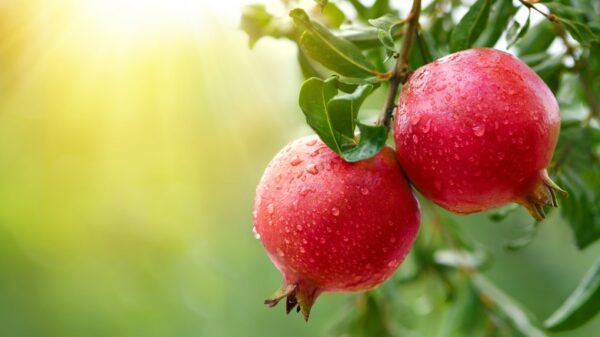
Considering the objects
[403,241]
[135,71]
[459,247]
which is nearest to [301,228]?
[403,241]

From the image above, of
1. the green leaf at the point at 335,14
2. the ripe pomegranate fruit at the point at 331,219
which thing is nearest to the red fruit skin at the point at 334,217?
the ripe pomegranate fruit at the point at 331,219

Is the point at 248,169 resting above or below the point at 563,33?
below

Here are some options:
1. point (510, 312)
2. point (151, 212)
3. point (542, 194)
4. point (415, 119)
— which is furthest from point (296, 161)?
point (151, 212)

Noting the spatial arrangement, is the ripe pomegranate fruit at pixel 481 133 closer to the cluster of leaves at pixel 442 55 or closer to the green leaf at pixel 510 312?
the cluster of leaves at pixel 442 55

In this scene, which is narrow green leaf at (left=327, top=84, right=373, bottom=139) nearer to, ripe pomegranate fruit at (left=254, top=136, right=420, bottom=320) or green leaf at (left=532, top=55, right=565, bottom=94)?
ripe pomegranate fruit at (left=254, top=136, right=420, bottom=320)

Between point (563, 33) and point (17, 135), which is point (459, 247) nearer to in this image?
point (563, 33)

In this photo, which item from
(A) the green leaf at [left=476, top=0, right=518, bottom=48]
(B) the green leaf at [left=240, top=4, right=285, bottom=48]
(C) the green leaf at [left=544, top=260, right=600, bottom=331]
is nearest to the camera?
(A) the green leaf at [left=476, top=0, right=518, bottom=48]

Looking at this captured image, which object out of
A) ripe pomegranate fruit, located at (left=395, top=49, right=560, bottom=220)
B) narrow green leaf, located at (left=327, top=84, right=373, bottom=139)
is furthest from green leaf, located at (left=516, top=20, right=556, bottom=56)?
narrow green leaf, located at (left=327, top=84, right=373, bottom=139)
